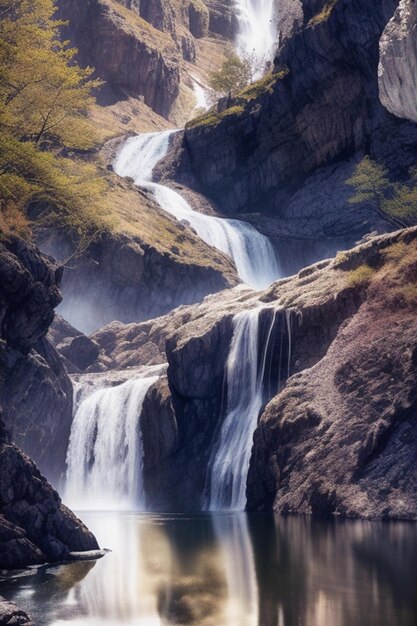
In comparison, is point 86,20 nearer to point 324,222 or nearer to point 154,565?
point 324,222

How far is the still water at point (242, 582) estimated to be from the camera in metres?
17.5

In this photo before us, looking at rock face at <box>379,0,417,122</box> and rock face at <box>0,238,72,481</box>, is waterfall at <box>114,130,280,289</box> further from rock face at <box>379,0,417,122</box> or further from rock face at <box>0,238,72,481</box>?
rock face at <box>379,0,417,122</box>

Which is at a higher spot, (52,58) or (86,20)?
(86,20)

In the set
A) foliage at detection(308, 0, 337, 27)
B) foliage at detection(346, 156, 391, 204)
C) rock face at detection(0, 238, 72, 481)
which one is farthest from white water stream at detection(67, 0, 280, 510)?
foliage at detection(308, 0, 337, 27)

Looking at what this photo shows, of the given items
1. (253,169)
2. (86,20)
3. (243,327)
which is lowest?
(243,327)

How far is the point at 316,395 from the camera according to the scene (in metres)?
41.6

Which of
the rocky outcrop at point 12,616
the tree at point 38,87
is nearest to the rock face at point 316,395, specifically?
the tree at point 38,87

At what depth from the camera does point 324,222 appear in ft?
307

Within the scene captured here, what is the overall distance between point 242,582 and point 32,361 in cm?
3442

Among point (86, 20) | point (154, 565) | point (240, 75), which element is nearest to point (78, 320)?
point (240, 75)

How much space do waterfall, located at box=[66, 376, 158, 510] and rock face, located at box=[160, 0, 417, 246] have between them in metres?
37.4

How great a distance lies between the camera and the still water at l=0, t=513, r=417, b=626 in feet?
57.3

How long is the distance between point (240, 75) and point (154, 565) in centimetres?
9862

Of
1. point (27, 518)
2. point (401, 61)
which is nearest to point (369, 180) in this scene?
point (401, 61)
